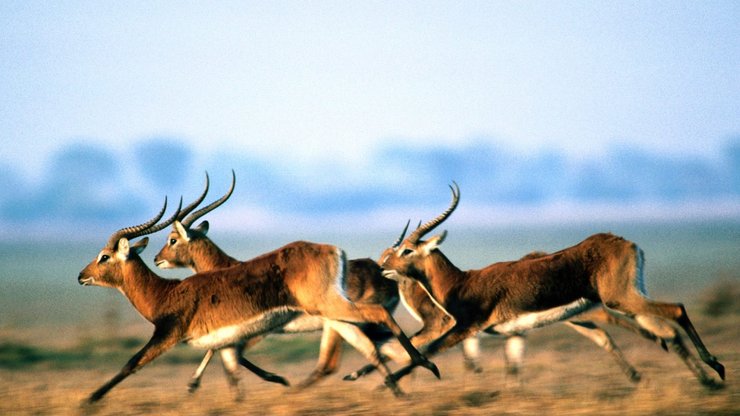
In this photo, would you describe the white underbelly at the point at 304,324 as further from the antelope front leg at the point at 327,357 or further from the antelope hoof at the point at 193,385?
the antelope hoof at the point at 193,385

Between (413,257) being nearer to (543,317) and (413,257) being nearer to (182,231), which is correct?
(543,317)

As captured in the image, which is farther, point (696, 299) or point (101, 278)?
point (696, 299)

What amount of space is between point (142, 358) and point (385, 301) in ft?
10.9

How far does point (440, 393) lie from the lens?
12258 millimetres

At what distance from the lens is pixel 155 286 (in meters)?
12.4

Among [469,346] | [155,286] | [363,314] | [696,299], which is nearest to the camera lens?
[363,314]

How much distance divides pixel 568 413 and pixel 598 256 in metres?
→ 2.06

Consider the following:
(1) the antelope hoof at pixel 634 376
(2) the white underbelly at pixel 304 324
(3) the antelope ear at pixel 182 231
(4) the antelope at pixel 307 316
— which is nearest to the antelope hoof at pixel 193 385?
(4) the antelope at pixel 307 316

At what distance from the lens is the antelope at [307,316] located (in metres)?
12.3

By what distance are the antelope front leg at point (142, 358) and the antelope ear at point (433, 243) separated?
324 cm

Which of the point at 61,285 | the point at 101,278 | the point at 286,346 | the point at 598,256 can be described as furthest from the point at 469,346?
the point at 61,285

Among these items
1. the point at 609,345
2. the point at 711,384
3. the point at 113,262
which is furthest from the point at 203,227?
the point at 711,384

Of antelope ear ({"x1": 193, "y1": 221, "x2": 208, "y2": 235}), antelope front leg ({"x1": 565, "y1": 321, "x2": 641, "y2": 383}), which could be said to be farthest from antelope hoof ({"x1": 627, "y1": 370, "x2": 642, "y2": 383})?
antelope ear ({"x1": 193, "y1": 221, "x2": 208, "y2": 235})

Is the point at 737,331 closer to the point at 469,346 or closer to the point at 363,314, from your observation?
the point at 469,346
